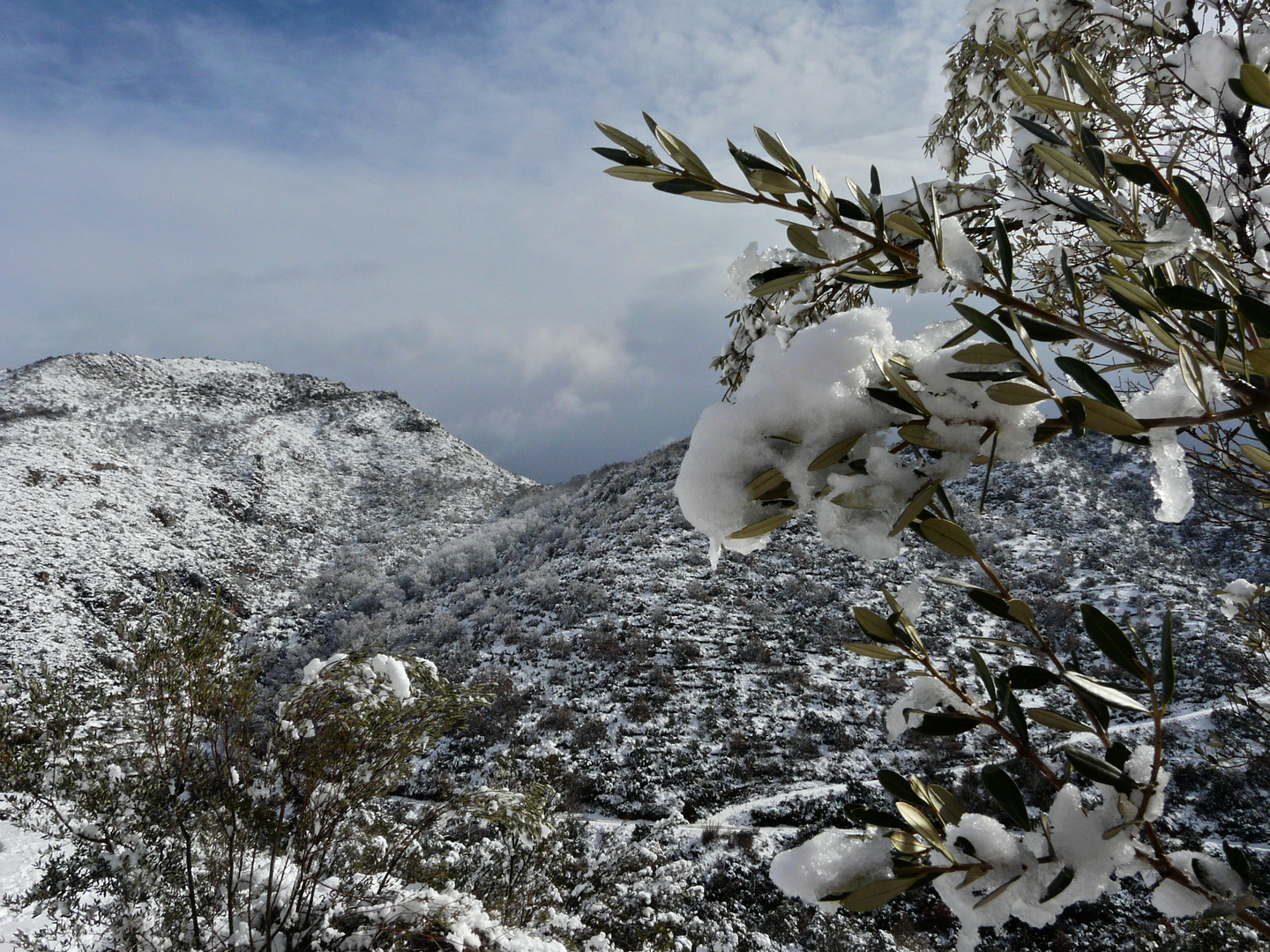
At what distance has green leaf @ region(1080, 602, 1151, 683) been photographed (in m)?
0.63

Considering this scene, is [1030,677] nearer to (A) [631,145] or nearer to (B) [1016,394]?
(B) [1016,394]

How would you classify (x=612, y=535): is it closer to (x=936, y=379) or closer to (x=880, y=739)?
(x=880, y=739)

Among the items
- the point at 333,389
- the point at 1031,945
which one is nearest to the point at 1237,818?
the point at 1031,945

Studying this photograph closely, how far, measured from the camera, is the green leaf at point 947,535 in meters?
0.61

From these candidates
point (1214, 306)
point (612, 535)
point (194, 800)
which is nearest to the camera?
point (1214, 306)

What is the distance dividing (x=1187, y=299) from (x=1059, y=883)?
0.62 m

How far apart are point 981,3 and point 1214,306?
3.20 metres

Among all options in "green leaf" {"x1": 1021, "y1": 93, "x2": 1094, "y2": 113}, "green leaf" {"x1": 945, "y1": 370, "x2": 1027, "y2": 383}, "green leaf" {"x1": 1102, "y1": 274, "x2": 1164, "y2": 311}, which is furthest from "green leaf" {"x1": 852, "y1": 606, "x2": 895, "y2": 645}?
"green leaf" {"x1": 1021, "y1": 93, "x2": 1094, "y2": 113}

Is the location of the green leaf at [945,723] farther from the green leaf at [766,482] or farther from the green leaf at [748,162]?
the green leaf at [748,162]

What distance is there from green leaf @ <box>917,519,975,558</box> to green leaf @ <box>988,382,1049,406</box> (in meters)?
0.13

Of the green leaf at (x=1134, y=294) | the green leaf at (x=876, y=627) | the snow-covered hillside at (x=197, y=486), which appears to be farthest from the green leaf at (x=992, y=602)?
the snow-covered hillside at (x=197, y=486)

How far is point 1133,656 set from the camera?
0.64 metres

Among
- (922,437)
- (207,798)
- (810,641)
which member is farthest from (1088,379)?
(810,641)

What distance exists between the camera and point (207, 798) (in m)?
3.52
